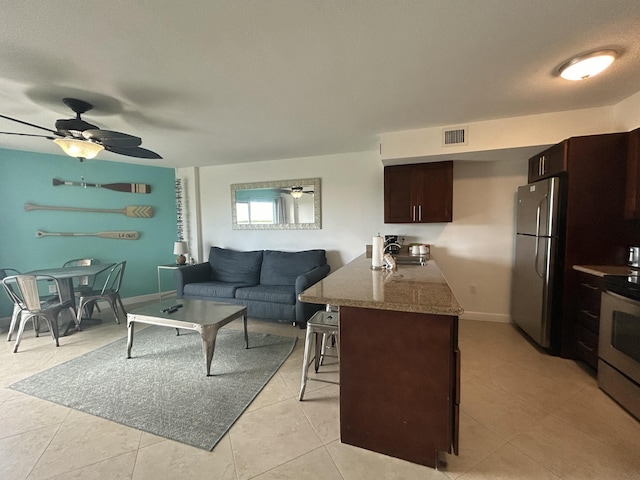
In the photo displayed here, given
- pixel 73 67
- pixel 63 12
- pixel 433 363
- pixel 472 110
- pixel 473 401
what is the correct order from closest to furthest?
pixel 63 12, pixel 433 363, pixel 73 67, pixel 473 401, pixel 472 110

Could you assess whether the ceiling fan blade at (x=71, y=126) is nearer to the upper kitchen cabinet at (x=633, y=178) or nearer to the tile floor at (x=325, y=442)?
the tile floor at (x=325, y=442)

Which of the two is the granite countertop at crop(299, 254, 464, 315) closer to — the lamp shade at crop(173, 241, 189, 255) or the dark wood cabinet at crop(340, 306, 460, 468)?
the dark wood cabinet at crop(340, 306, 460, 468)

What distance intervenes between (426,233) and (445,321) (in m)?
2.50

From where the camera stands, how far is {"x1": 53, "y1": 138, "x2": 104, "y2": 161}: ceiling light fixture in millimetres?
2162

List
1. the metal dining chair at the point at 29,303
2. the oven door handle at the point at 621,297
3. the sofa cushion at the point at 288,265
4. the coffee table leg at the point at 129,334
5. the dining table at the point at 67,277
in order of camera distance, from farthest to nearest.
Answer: the sofa cushion at the point at 288,265, the dining table at the point at 67,277, the metal dining chair at the point at 29,303, the coffee table leg at the point at 129,334, the oven door handle at the point at 621,297

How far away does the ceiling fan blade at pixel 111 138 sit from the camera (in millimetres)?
2090

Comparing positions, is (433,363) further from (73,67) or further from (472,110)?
(73,67)

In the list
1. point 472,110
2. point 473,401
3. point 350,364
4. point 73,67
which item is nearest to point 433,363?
point 350,364

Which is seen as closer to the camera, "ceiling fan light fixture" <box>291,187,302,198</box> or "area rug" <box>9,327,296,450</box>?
"area rug" <box>9,327,296,450</box>

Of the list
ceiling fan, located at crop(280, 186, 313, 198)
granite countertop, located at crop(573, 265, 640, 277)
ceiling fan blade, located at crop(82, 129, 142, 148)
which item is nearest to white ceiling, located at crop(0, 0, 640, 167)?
ceiling fan blade, located at crop(82, 129, 142, 148)

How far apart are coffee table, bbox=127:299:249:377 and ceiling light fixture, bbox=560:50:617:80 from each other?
312 cm

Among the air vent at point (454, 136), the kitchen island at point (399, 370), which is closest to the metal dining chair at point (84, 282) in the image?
the kitchen island at point (399, 370)

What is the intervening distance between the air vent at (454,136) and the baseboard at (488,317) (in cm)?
216

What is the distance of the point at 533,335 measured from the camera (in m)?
2.81
